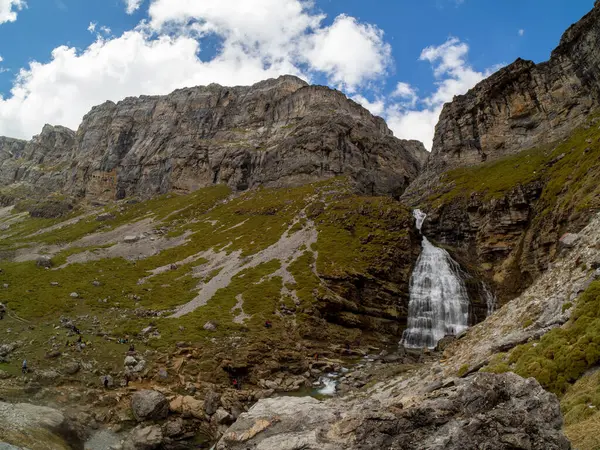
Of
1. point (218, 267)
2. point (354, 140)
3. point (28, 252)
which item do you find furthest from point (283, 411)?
point (354, 140)

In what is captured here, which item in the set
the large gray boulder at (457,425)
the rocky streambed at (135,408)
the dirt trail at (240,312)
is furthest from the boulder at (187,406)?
the dirt trail at (240,312)

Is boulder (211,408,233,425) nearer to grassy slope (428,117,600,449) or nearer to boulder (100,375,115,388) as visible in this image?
boulder (100,375,115,388)

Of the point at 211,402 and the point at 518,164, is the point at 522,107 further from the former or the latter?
the point at 211,402

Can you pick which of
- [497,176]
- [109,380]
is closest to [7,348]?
[109,380]

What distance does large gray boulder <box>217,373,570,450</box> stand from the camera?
10.9 meters

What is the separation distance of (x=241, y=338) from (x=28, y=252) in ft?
295

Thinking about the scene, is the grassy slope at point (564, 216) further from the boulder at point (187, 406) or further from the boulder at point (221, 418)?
the boulder at point (187, 406)

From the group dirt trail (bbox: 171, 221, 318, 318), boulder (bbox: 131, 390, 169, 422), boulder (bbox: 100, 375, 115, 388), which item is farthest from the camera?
dirt trail (bbox: 171, 221, 318, 318)

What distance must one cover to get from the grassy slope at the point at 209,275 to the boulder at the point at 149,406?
9.36 metres

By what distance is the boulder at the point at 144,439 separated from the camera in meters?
29.0

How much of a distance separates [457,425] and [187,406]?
30.2m

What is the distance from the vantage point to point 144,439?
2955 centimetres

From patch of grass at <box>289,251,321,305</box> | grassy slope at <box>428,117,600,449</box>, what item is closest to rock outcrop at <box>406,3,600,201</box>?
grassy slope at <box>428,117,600,449</box>

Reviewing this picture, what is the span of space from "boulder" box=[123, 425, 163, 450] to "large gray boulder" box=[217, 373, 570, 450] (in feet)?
59.1
